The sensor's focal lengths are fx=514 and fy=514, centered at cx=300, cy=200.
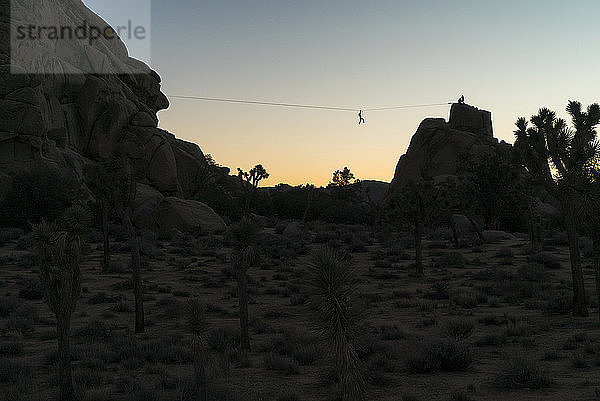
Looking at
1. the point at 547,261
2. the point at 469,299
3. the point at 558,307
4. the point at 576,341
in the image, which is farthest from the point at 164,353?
the point at 547,261

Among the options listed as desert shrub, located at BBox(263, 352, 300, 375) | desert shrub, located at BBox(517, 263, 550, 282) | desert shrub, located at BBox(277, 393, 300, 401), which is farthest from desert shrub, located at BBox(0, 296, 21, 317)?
desert shrub, located at BBox(517, 263, 550, 282)

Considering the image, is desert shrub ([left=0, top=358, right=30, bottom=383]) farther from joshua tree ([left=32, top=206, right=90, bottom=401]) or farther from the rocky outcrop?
the rocky outcrop

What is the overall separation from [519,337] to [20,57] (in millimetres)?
41643

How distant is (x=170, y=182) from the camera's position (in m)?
52.6

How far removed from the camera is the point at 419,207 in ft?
88.5

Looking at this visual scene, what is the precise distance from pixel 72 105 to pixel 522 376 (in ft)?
152

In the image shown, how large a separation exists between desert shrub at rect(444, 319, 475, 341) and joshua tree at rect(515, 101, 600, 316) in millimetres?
4134

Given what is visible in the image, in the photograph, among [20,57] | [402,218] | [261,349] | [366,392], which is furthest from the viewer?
[20,57]

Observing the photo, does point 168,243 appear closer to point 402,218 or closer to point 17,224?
point 17,224

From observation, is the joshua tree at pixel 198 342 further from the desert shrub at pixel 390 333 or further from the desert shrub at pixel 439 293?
the desert shrub at pixel 439 293

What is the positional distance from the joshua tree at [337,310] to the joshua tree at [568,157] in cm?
1114

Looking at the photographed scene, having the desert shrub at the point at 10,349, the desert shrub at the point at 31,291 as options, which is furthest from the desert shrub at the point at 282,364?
the desert shrub at the point at 31,291

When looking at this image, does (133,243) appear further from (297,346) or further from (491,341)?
(491,341)

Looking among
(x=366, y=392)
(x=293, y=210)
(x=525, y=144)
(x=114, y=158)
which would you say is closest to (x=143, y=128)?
(x=293, y=210)
